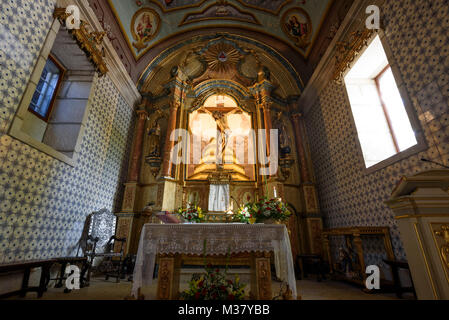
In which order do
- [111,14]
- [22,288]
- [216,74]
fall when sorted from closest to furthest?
[22,288], [111,14], [216,74]

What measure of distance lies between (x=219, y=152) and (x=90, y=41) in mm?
4868

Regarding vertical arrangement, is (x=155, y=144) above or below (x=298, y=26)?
below

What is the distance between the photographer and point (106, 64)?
625cm

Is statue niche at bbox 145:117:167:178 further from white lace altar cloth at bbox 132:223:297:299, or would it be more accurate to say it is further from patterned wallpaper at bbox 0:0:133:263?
white lace altar cloth at bbox 132:223:297:299

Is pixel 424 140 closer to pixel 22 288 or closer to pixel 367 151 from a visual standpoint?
pixel 367 151

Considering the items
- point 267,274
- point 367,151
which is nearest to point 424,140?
point 367,151

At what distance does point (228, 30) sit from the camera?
9.31 metres

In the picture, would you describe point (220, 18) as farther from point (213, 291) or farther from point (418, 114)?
point (213, 291)

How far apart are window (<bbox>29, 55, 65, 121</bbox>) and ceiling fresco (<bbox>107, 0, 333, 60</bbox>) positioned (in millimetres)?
2836

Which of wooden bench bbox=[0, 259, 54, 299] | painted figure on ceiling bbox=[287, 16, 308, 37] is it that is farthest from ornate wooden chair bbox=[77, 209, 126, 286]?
painted figure on ceiling bbox=[287, 16, 308, 37]

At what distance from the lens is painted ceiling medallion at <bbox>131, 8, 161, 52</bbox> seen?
7792 millimetres

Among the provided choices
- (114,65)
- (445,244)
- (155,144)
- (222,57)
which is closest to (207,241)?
(445,244)

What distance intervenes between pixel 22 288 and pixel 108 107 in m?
4.87

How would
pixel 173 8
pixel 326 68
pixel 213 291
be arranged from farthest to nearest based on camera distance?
1. pixel 173 8
2. pixel 326 68
3. pixel 213 291
